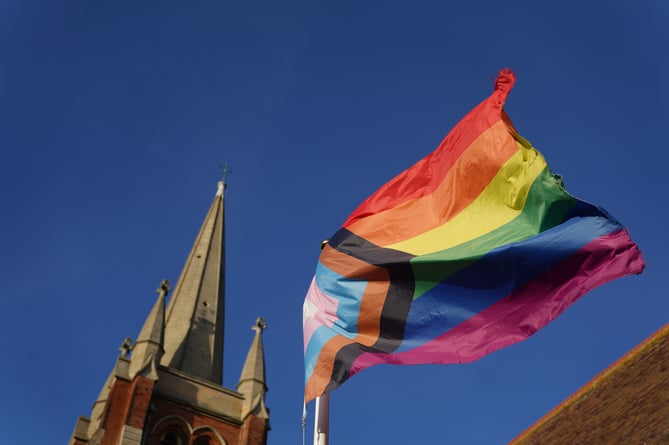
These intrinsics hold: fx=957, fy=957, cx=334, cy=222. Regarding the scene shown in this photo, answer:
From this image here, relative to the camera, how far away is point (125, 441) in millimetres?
31406

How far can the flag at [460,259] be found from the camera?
12320mm

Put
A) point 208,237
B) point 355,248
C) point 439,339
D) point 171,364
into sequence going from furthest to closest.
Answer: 1. point 208,237
2. point 171,364
3. point 355,248
4. point 439,339

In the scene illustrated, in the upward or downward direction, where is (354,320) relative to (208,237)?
downward

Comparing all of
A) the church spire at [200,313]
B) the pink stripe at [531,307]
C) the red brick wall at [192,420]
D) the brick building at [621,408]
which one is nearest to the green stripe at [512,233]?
the pink stripe at [531,307]

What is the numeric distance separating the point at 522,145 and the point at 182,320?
27704 mm

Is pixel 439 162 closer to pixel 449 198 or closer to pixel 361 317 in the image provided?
pixel 449 198

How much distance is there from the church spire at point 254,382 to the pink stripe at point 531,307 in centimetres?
2294

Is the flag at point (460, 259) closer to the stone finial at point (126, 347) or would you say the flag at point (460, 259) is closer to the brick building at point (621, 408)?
the brick building at point (621, 408)

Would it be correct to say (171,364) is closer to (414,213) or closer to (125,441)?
(125,441)

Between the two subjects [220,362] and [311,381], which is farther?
[220,362]

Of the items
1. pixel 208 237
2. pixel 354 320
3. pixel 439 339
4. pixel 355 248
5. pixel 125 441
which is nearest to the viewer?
pixel 439 339


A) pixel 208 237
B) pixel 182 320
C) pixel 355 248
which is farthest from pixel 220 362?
pixel 355 248

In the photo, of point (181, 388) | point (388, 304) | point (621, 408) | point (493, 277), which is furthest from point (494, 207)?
point (181, 388)

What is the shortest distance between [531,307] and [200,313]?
2881 centimetres
